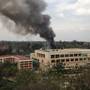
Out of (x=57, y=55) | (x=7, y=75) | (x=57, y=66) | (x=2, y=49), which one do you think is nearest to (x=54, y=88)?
(x=7, y=75)

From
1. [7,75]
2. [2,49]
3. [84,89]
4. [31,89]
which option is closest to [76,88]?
[84,89]

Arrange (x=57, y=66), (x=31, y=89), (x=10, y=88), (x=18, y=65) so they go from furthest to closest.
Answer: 1. (x=18, y=65)
2. (x=57, y=66)
3. (x=10, y=88)
4. (x=31, y=89)

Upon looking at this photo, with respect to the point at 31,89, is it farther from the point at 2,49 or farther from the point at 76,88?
the point at 2,49

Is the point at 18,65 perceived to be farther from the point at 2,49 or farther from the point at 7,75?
the point at 2,49

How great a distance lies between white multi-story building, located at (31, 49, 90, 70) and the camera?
31.3m

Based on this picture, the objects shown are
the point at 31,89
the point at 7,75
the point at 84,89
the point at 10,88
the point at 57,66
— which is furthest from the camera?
the point at 57,66

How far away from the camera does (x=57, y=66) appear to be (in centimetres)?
2925

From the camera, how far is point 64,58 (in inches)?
1262

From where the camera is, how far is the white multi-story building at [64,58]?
31312 mm

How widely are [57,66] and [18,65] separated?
14.9 feet

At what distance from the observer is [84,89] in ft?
56.3

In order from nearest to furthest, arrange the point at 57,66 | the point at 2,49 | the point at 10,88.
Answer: the point at 10,88, the point at 57,66, the point at 2,49

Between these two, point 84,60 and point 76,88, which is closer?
point 76,88

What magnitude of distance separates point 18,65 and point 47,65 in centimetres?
308
